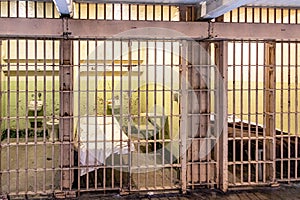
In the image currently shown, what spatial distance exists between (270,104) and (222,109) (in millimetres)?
763

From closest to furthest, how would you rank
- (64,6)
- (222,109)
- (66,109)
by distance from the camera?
(64,6), (66,109), (222,109)

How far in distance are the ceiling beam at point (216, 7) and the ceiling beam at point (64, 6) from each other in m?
1.63

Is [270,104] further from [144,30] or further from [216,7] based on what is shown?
[144,30]

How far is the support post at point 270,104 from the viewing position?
16.1 feet

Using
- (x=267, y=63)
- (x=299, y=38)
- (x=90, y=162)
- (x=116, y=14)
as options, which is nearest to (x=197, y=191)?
(x=90, y=162)

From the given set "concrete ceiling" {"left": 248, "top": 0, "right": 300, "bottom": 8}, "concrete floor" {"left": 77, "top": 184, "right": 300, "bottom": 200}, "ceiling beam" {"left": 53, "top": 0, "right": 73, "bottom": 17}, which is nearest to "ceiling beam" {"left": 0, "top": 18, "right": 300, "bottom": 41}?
"ceiling beam" {"left": 53, "top": 0, "right": 73, "bottom": 17}

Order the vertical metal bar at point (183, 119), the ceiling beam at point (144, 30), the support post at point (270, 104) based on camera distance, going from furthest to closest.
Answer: the support post at point (270, 104) < the vertical metal bar at point (183, 119) < the ceiling beam at point (144, 30)

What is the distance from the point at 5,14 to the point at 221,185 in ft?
12.2

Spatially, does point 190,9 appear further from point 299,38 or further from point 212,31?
point 299,38

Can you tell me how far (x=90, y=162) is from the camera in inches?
190

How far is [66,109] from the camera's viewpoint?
14.8 ft

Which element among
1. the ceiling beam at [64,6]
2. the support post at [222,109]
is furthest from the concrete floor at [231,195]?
the ceiling beam at [64,6]

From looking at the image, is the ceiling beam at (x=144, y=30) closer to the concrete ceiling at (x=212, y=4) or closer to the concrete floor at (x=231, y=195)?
the concrete ceiling at (x=212, y=4)

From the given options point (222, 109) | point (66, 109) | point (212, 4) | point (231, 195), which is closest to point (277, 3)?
point (212, 4)
